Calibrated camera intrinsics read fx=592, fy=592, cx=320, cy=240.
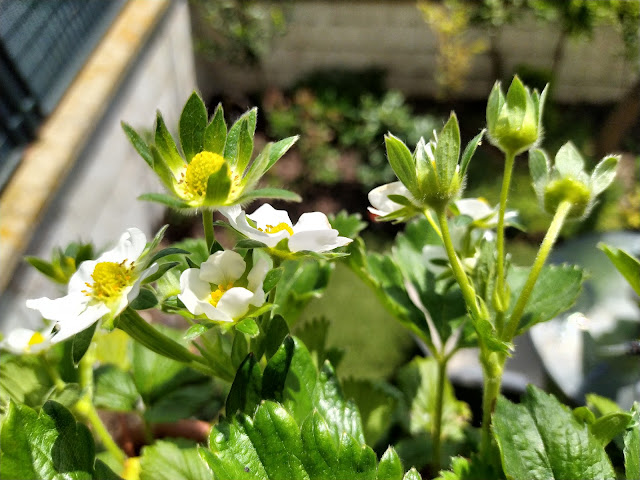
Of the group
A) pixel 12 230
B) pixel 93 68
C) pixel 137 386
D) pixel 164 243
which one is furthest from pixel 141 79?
pixel 137 386

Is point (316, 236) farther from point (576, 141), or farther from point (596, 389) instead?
point (576, 141)

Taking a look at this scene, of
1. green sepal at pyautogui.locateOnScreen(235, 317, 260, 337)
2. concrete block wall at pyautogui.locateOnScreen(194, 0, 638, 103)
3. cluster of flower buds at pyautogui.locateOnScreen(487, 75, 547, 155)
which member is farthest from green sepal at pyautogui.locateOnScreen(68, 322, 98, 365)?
concrete block wall at pyautogui.locateOnScreen(194, 0, 638, 103)

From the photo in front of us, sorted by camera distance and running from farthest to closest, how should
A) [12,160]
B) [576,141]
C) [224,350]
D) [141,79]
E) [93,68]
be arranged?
1. [576,141]
2. [141,79]
3. [93,68]
4. [12,160]
5. [224,350]

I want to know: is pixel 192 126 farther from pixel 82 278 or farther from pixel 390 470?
pixel 390 470

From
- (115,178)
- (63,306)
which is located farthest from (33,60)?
(63,306)

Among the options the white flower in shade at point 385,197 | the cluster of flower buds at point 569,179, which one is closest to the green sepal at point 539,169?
the cluster of flower buds at point 569,179
